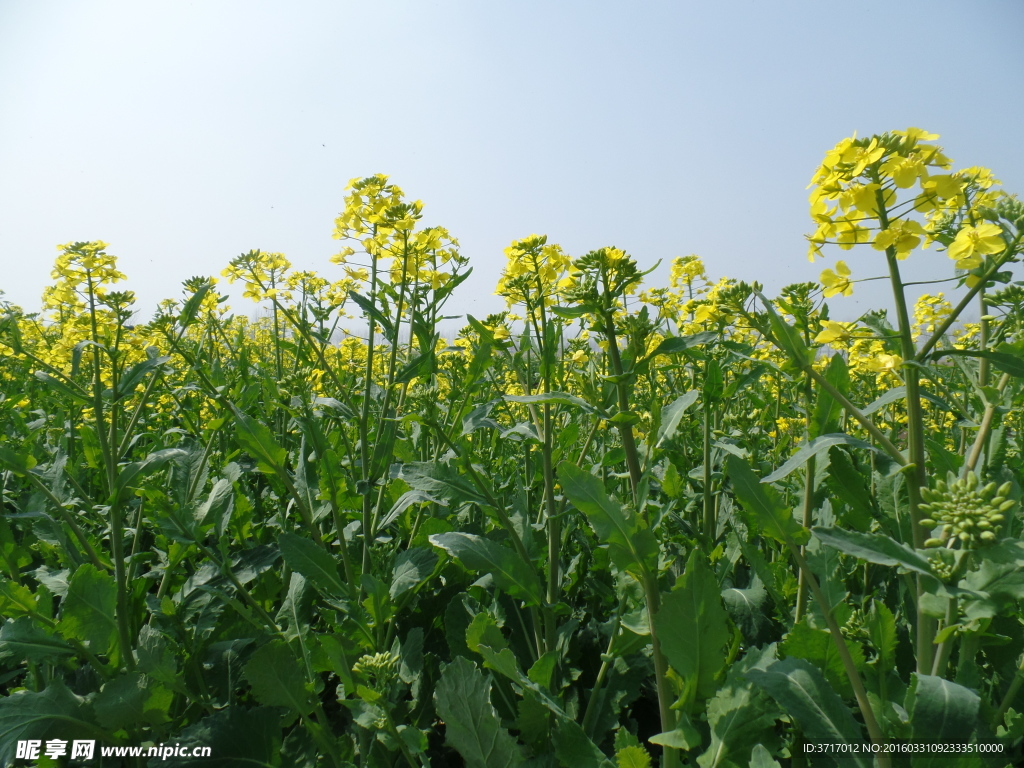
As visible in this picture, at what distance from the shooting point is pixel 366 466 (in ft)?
6.50

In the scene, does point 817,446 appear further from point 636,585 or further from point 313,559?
point 313,559

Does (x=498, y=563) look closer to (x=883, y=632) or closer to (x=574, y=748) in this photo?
(x=574, y=748)

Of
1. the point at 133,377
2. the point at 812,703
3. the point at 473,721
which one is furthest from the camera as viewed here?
the point at 133,377

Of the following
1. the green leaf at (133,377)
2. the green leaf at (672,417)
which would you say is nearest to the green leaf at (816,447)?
the green leaf at (672,417)

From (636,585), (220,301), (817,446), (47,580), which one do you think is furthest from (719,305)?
(220,301)

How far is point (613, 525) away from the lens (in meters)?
1.32

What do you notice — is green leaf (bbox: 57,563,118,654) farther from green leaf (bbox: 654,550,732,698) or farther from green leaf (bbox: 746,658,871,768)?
green leaf (bbox: 746,658,871,768)

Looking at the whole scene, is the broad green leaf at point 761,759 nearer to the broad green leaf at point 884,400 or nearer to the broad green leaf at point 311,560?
the broad green leaf at point 884,400

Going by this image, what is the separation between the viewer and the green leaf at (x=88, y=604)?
1.77 metres

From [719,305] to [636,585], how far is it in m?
0.83

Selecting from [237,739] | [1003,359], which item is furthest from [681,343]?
[237,739]

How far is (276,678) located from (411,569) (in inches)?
18.7

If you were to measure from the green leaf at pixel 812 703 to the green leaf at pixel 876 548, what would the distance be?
39cm

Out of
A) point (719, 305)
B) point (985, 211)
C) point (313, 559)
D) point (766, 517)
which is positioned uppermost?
point (985, 211)
